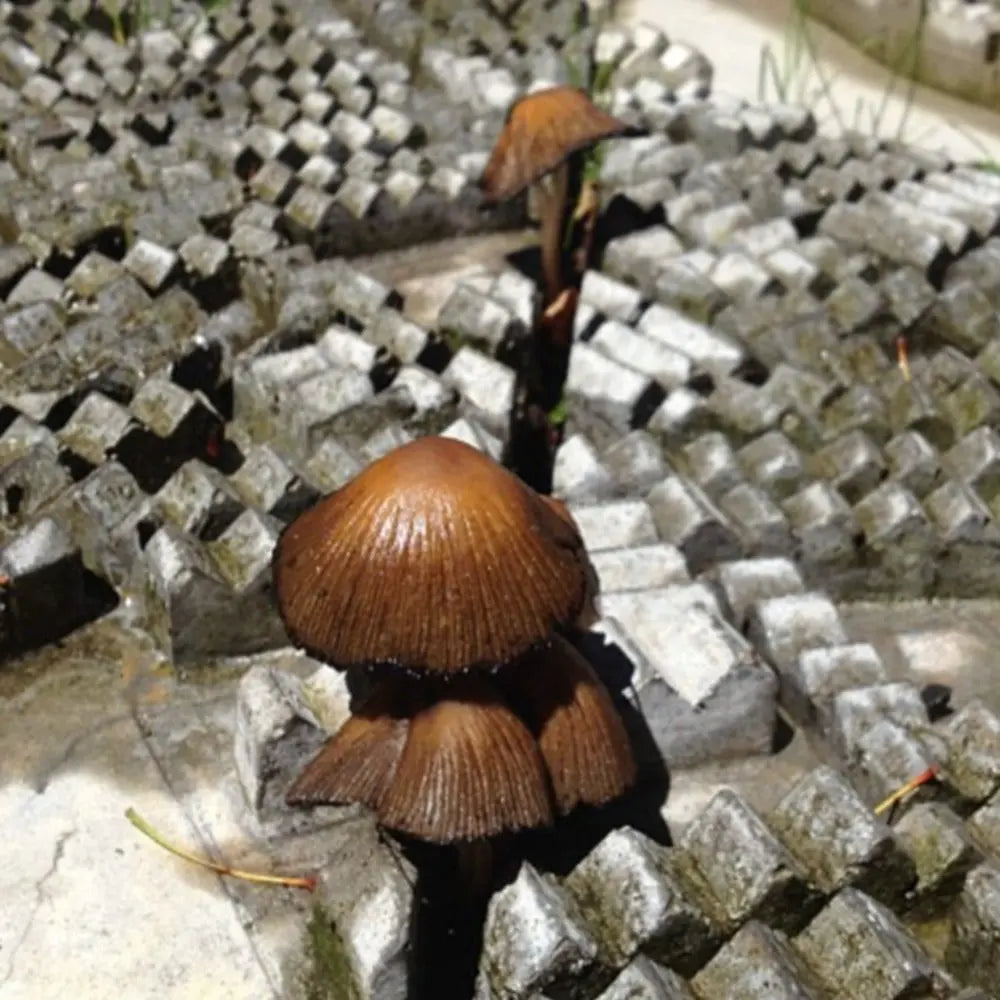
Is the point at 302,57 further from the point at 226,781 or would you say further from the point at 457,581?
the point at 457,581

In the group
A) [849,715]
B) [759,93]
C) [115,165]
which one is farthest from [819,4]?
[849,715]

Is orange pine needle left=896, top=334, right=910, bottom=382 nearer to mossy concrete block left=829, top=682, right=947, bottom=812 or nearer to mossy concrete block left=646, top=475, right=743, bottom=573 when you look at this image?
mossy concrete block left=646, top=475, right=743, bottom=573

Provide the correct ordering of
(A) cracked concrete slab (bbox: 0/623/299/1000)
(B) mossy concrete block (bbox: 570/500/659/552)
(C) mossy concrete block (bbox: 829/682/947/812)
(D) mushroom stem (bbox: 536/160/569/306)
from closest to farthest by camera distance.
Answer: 1. (A) cracked concrete slab (bbox: 0/623/299/1000)
2. (C) mossy concrete block (bbox: 829/682/947/812)
3. (B) mossy concrete block (bbox: 570/500/659/552)
4. (D) mushroom stem (bbox: 536/160/569/306)

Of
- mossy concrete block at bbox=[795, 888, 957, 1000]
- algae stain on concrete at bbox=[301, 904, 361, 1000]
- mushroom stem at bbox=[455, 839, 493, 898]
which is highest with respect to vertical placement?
mossy concrete block at bbox=[795, 888, 957, 1000]

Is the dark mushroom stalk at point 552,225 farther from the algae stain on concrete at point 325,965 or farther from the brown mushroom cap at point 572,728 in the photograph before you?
the algae stain on concrete at point 325,965

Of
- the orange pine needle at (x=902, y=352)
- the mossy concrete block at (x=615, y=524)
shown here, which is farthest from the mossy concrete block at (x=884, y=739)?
the orange pine needle at (x=902, y=352)


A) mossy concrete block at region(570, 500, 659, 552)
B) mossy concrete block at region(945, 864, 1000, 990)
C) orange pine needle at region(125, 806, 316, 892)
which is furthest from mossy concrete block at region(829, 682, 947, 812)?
orange pine needle at region(125, 806, 316, 892)
